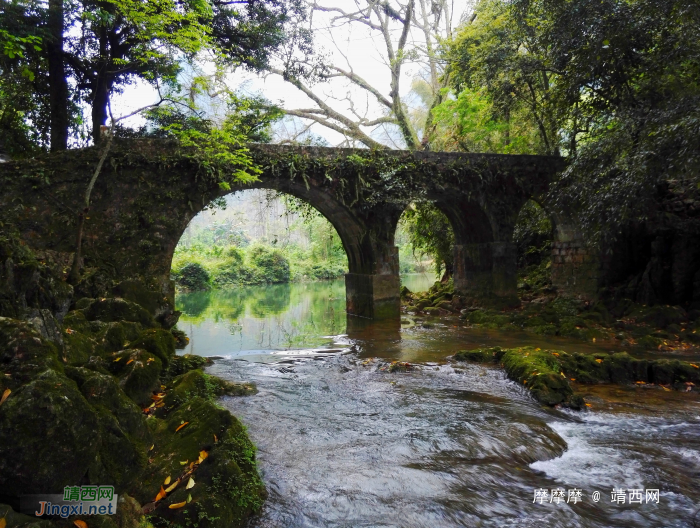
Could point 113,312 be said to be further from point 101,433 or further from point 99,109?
point 99,109

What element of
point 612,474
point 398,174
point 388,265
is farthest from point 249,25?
point 612,474

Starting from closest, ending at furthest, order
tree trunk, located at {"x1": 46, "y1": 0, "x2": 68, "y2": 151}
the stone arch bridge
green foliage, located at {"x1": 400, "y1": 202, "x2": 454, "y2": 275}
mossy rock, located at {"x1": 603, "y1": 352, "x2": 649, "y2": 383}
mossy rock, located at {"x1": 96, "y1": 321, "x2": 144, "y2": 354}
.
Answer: mossy rock, located at {"x1": 96, "y1": 321, "x2": 144, "y2": 354}
mossy rock, located at {"x1": 603, "y1": 352, "x2": 649, "y2": 383}
the stone arch bridge
tree trunk, located at {"x1": 46, "y1": 0, "x2": 68, "y2": 151}
green foliage, located at {"x1": 400, "y1": 202, "x2": 454, "y2": 275}

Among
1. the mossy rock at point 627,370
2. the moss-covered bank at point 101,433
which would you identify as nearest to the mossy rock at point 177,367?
the moss-covered bank at point 101,433

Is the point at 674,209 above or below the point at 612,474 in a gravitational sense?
above

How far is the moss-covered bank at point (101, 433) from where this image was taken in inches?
75.6

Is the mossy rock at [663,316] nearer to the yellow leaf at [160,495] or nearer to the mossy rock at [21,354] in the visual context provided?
the yellow leaf at [160,495]

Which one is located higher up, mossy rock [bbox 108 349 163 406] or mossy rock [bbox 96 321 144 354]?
mossy rock [bbox 96 321 144 354]

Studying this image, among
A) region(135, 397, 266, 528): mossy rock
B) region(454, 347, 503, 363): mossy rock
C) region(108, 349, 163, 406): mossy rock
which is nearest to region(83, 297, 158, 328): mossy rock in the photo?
region(108, 349, 163, 406): mossy rock

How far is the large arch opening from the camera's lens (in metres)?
10.3

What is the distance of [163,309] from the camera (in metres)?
7.85

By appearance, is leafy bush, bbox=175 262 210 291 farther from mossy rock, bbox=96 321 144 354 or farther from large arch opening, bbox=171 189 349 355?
mossy rock, bbox=96 321 144 354

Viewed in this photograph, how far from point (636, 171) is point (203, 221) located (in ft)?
157

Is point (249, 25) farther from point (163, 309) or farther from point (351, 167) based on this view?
point (163, 309)

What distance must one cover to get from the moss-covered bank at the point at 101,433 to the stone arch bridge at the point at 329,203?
175 inches
